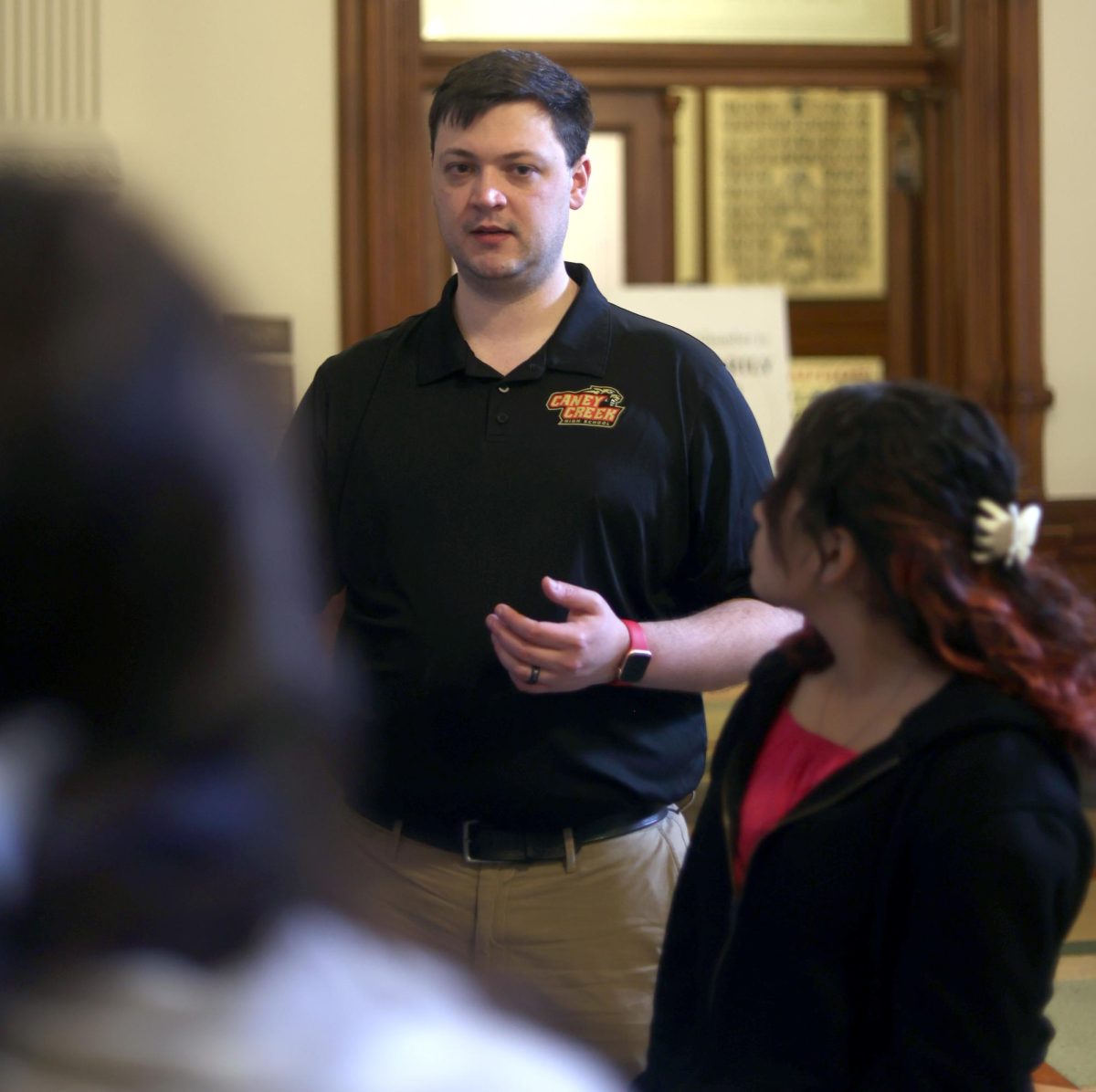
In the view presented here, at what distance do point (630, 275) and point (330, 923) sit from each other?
4.91 m

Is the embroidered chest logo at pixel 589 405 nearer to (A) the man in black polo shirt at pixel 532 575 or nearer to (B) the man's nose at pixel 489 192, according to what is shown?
(A) the man in black polo shirt at pixel 532 575

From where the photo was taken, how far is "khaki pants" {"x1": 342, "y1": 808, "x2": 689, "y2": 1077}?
184 centimetres

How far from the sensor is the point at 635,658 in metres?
1.74

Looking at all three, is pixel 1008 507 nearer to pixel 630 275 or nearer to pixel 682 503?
pixel 682 503

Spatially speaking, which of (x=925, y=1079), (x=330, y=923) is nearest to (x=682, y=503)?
(x=925, y=1079)

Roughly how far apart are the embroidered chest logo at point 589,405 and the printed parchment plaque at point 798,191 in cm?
371

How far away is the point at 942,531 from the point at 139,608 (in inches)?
41.0

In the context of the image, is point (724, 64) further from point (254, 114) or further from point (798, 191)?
point (254, 114)

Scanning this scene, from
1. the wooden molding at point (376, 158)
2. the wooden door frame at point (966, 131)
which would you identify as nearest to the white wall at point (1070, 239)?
the wooden door frame at point (966, 131)

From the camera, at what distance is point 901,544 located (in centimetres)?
136

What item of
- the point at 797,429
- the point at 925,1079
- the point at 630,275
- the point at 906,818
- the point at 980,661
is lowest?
the point at 925,1079

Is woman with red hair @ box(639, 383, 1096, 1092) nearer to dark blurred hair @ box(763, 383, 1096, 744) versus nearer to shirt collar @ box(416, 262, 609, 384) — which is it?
dark blurred hair @ box(763, 383, 1096, 744)

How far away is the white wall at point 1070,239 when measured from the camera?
5.12 meters

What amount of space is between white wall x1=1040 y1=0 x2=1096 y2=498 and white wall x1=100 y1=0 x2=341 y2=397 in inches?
101
